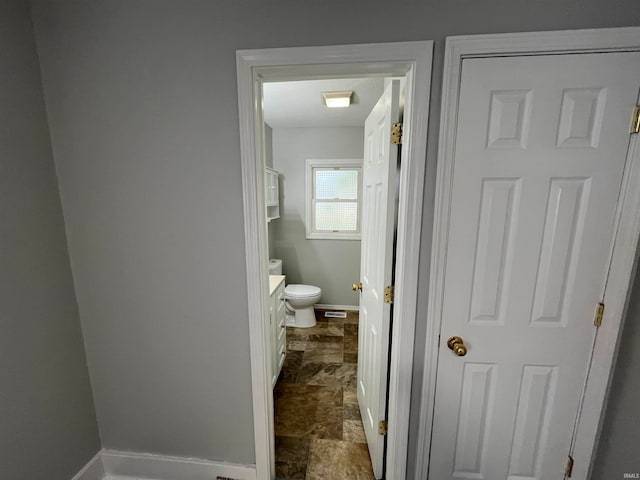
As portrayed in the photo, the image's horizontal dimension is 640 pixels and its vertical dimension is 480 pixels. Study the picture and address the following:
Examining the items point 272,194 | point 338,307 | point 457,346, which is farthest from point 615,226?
point 338,307

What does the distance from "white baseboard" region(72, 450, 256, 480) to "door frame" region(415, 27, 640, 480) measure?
105 centimetres

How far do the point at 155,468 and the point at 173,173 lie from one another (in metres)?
1.64

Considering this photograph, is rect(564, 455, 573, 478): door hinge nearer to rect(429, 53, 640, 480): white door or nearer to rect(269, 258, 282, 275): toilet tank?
rect(429, 53, 640, 480): white door

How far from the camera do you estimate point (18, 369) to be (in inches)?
39.9

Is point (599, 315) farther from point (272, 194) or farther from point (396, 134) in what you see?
point (272, 194)

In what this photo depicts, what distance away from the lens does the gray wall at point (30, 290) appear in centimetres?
97

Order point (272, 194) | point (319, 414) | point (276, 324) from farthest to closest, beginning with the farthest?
1. point (272, 194)
2. point (276, 324)
3. point (319, 414)

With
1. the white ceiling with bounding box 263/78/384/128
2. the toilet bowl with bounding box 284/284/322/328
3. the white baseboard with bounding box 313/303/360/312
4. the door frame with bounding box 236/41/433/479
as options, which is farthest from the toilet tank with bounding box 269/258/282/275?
the door frame with bounding box 236/41/433/479

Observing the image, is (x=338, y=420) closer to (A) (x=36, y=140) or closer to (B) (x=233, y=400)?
(B) (x=233, y=400)

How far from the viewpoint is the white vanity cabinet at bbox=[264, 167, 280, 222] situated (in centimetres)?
289

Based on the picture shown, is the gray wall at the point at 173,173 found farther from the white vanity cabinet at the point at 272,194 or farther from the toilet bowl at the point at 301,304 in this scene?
the white vanity cabinet at the point at 272,194

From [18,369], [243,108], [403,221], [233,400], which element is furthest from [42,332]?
[403,221]

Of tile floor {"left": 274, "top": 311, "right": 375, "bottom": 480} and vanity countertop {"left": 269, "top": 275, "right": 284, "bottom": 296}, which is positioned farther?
vanity countertop {"left": 269, "top": 275, "right": 284, "bottom": 296}

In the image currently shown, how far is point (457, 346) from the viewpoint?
1.03m
